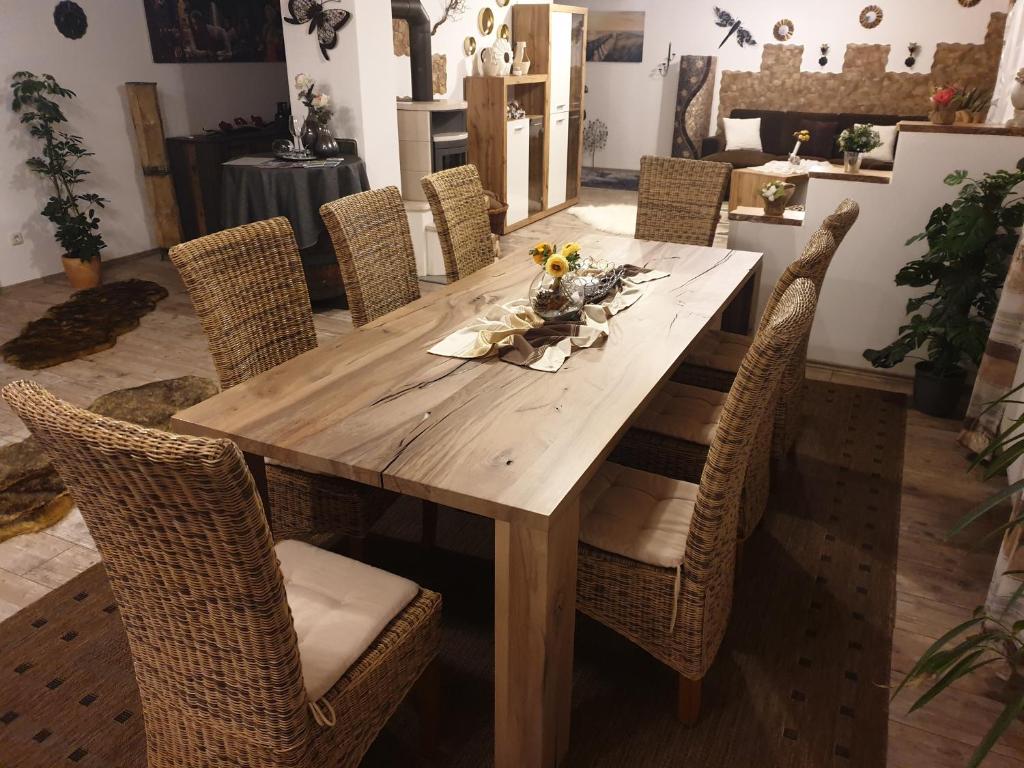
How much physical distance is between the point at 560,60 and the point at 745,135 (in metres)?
2.11

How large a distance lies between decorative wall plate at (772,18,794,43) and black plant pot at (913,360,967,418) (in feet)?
18.9

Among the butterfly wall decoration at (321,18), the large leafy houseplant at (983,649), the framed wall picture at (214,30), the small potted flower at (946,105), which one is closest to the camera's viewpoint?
the large leafy houseplant at (983,649)

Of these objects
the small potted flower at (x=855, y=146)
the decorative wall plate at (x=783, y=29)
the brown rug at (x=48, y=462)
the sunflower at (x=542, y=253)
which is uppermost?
the decorative wall plate at (x=783, y=29)

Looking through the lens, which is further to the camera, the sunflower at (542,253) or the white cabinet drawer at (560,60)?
the white cabinet drawer at (560,60)

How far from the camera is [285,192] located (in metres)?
4.25

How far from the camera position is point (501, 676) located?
4.99 ft

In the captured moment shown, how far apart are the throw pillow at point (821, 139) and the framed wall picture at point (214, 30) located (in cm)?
499

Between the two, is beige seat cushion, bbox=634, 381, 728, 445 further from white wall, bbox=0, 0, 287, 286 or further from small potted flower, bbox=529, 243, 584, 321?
white wall, bbox=0, 0, 287, 286

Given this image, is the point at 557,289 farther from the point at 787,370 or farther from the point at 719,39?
the point at 719,39

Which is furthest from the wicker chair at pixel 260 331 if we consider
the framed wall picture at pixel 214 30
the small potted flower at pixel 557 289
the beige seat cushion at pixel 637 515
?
the framed wall picture at pixel 214 30

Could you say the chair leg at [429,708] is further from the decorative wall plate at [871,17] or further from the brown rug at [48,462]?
the decorative wall plate at [871,17]

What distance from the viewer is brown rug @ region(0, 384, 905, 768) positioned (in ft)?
5.84

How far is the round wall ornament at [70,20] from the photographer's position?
16.5 feet

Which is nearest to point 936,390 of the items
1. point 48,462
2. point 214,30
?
point 48,462
